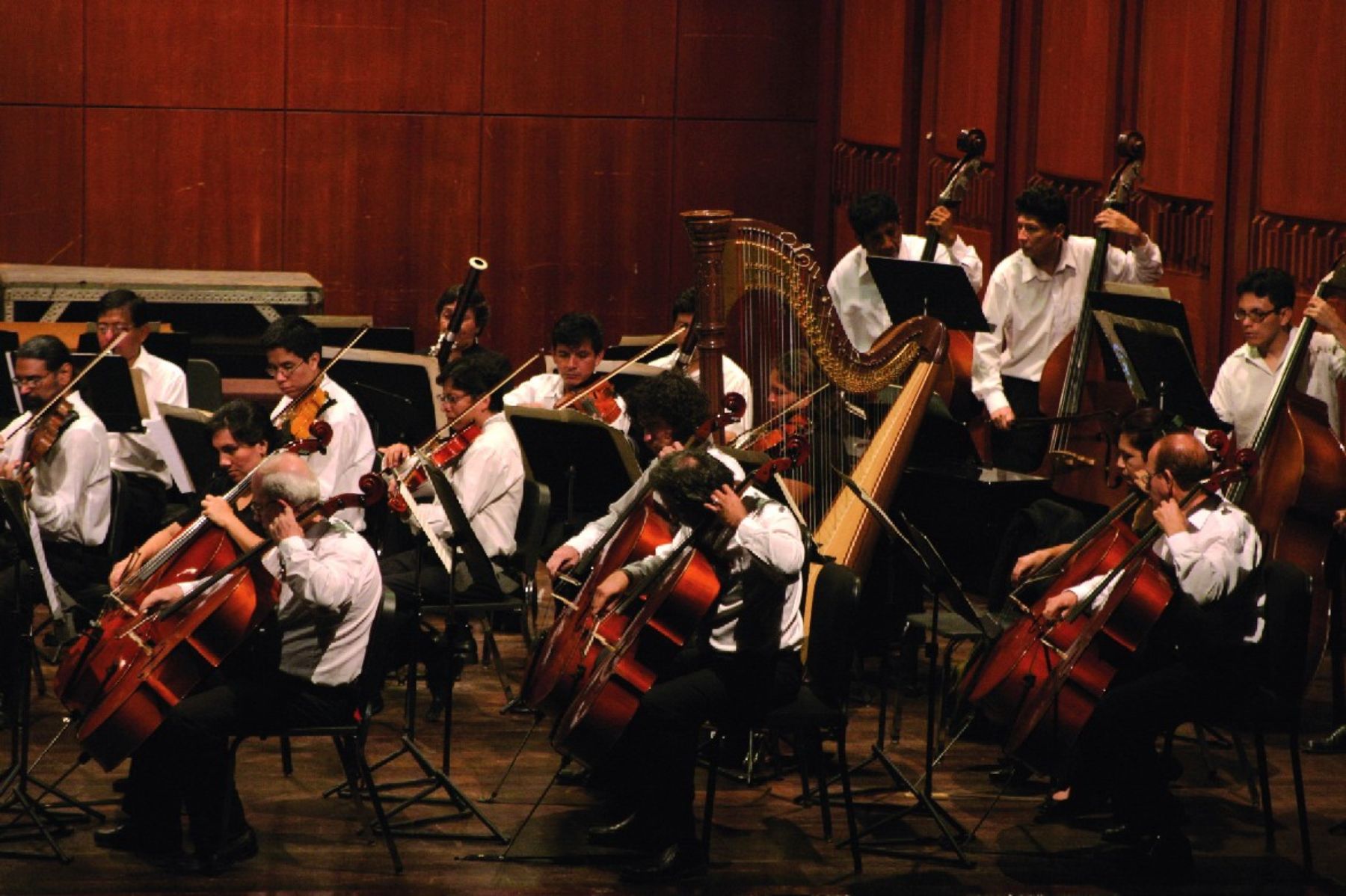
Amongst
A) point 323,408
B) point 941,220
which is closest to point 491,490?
point 323,408

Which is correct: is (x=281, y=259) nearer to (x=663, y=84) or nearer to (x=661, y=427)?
(x=663, y=84)

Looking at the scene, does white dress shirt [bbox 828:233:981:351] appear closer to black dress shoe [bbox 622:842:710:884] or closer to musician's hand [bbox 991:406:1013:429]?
musician's hand [bbox 991:406:1013:429]

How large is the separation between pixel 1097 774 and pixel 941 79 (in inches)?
216

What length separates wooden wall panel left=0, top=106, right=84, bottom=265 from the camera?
10359 millimetres

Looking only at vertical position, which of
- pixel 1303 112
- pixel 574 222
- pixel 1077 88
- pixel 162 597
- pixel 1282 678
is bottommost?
pixel 1282 678

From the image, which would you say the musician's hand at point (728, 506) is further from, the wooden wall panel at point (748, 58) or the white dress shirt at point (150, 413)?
the wooden wall panel at point (748, 58)

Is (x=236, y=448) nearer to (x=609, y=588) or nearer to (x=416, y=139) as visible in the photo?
(x=609, y=588)

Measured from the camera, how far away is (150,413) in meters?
6.75

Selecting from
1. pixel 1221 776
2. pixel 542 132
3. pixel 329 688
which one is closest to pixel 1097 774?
pixel 1221 776

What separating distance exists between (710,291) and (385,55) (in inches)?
230

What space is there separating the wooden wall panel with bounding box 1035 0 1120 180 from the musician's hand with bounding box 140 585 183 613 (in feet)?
15.9

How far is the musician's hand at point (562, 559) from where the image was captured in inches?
201

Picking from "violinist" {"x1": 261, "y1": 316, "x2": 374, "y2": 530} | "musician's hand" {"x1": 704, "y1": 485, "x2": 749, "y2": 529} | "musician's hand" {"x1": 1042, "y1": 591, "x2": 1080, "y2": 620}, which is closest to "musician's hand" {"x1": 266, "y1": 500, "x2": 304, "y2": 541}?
"musician's hand" {"x1": 704, "y1": 485, "x2": 749, "y2": 529}

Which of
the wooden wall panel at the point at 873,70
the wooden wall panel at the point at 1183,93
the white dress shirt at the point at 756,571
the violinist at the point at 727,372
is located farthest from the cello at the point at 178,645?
the wooden wall panel at the point at 873,70
